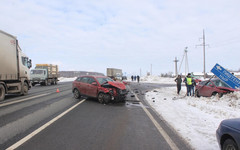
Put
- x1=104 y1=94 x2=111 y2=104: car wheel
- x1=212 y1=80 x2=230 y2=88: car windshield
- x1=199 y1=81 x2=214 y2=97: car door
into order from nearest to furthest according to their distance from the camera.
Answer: x1=104 y1=94 x2=111 y2=104: car wheel
x1=212 y1=80 x2=230 y2=88: car windshield
x1=199 y1=81 x2=214 y2=97: car door

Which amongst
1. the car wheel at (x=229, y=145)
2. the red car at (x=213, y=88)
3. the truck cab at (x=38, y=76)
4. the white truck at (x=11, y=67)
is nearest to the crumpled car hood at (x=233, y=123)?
the car wheel at (x=229, y=145)

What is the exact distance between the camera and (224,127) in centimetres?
305

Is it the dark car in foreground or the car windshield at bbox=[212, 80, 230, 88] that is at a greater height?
the car windshield at bbox=[212, 80, 230, 88]

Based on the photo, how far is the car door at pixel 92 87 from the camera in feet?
32.6

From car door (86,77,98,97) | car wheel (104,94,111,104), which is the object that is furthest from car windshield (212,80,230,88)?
car door (86,77,98,97)

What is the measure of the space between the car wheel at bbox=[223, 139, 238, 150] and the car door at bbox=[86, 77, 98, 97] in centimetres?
766

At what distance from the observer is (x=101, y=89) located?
9.60 metres

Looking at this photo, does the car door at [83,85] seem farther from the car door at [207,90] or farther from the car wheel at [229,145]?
→ the car wheel at [229,145]

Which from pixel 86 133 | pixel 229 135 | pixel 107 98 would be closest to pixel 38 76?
pixel 107 98

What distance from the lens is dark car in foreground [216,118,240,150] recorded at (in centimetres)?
266

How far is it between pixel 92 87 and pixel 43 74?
60.2 feet

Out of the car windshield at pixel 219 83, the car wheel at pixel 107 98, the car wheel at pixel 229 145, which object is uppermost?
the car windshield at pixel 219 83

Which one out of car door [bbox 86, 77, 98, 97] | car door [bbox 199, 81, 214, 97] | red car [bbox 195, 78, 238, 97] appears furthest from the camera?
car door [bbox 199, 81, 214, 97]

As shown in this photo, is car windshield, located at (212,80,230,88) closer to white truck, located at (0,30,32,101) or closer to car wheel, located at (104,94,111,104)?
car wheel, located at (104,94,111,104)
